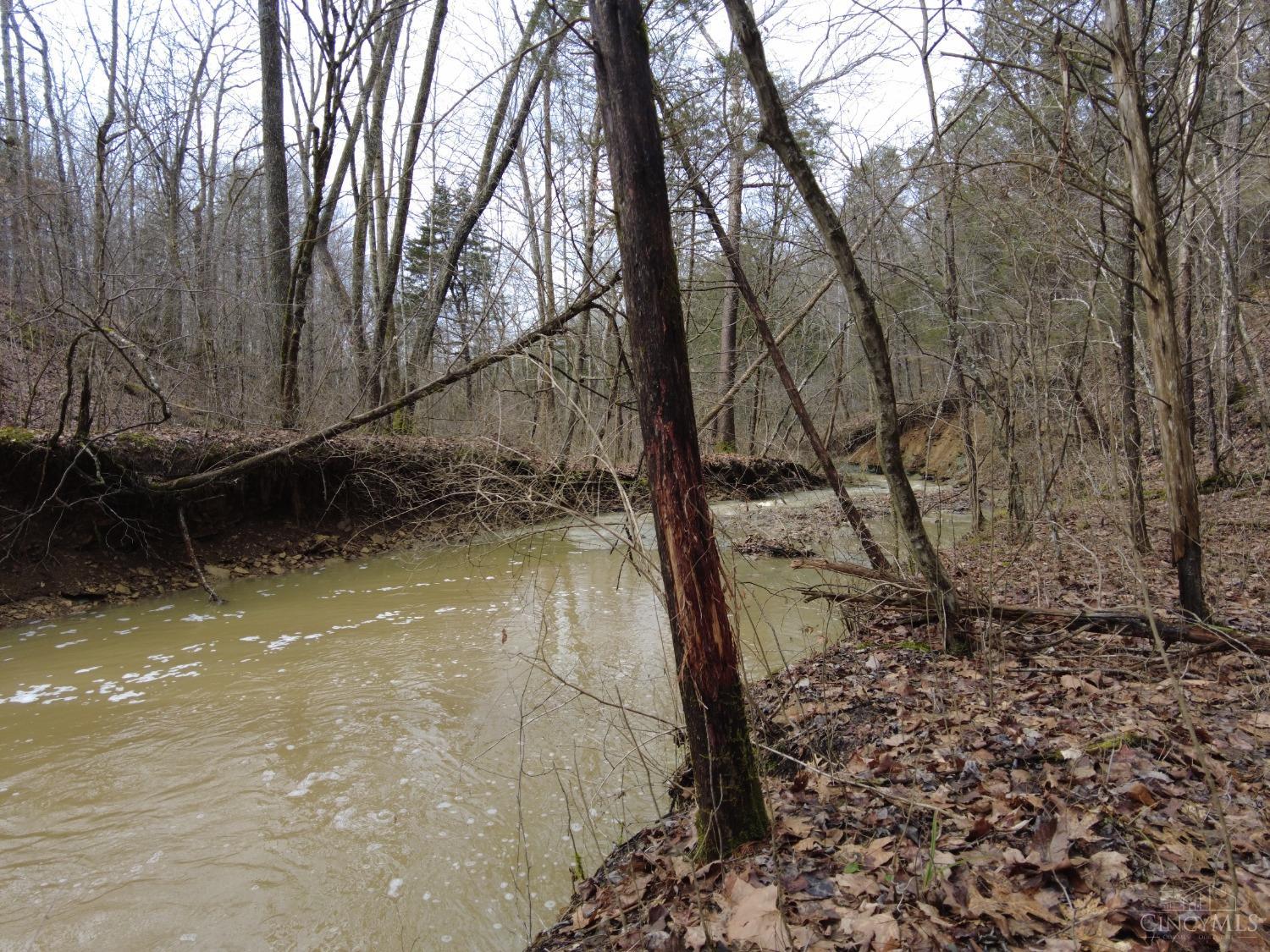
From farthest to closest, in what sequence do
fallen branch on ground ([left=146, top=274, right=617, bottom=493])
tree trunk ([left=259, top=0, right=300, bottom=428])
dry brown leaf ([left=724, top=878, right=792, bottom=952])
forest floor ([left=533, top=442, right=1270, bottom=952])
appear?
tree trunk ([left=259, top=0, right=300, bottom=428]) < fallen branch on ground ([left=146, top=274, right=617, bottom=493]) < dry brown leaf ([left=724, top=878, right=792, bottom=952]) < forest floor ([left=533, top=442, right=1270, bottom=952])

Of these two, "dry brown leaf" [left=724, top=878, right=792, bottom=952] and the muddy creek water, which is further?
the muddy creek water

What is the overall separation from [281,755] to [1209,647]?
18.6 feet

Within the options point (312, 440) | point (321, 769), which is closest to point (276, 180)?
point (312, 440)

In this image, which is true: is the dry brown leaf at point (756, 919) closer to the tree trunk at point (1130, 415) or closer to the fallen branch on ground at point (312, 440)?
the fallen branch on ground at point (312, 440)

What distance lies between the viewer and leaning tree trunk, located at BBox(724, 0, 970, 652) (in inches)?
161

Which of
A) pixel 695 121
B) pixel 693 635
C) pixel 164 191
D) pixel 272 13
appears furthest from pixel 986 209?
pixel 164 191

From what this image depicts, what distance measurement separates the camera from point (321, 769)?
13.0 feet

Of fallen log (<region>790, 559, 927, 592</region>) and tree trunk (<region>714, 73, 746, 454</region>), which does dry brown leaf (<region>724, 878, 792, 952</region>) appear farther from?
tree trunk (<region>714, 73, 746, 454</region>)

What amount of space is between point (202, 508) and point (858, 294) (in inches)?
352

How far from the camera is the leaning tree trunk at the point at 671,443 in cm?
250

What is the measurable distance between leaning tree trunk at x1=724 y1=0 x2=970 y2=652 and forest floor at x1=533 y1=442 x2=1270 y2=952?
673 millimetres

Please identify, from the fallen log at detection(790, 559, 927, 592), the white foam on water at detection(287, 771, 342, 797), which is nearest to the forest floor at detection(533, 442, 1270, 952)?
the fallen log at detection(790, 559, 927, 592)

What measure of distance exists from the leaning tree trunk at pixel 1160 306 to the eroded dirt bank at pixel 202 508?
335cm

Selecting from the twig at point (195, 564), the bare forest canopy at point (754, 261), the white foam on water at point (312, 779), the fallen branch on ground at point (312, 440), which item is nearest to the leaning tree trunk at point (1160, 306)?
the bare forest canopy at point (754, 261)
